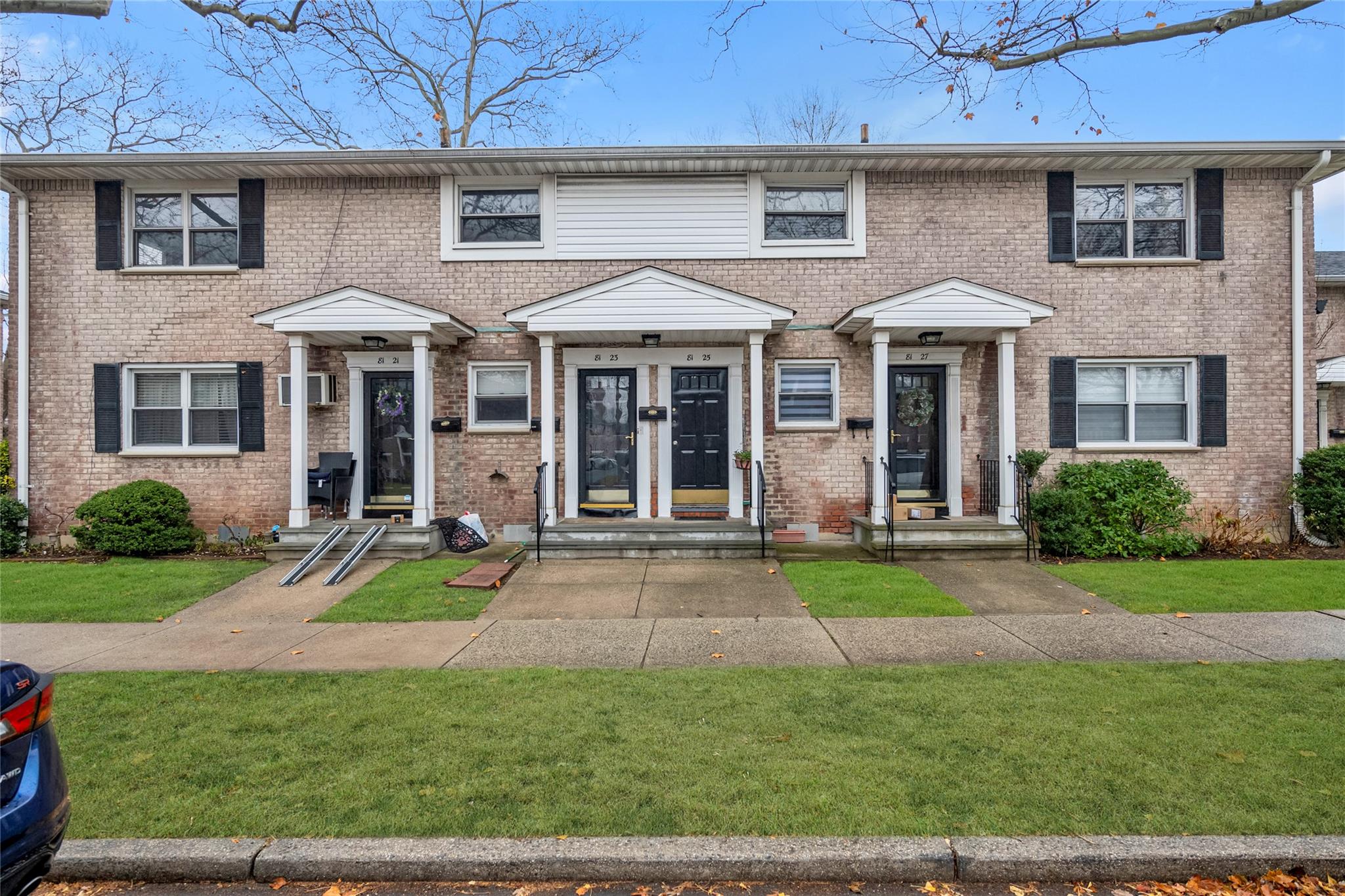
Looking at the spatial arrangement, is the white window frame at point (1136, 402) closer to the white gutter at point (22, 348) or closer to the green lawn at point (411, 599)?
the green lawn at point (411, 599)

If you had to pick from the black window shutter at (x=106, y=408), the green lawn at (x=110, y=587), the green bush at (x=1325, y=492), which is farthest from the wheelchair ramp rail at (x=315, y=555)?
the green bush at (x=1325, y=492)

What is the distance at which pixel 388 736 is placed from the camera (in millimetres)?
A: 3594

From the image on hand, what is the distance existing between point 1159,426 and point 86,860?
1244 centimetres

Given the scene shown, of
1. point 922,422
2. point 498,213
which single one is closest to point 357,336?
point 498,213

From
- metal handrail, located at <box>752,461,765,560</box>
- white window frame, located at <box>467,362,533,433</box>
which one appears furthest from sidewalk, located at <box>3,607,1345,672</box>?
white window frame, located at <box>467,362,533,433</box>

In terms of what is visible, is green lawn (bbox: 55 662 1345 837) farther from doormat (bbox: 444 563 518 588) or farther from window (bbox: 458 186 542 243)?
window (bbox: 458 186 542 243)

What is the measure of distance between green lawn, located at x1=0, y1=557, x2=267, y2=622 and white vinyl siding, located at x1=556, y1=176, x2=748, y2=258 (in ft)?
20.8

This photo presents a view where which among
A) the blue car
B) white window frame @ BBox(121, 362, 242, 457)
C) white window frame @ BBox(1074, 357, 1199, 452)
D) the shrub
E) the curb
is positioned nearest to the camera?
the blue car

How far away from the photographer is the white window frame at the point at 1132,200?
9578mm

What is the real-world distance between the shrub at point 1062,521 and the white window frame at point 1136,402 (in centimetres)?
150

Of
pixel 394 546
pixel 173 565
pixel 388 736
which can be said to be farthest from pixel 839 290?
pixel 173 565

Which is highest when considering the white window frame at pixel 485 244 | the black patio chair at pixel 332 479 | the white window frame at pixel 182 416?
the white window frame at pixel 485 244

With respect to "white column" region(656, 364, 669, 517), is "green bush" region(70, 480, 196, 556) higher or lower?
lower

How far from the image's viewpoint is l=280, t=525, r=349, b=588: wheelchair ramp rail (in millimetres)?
7586
